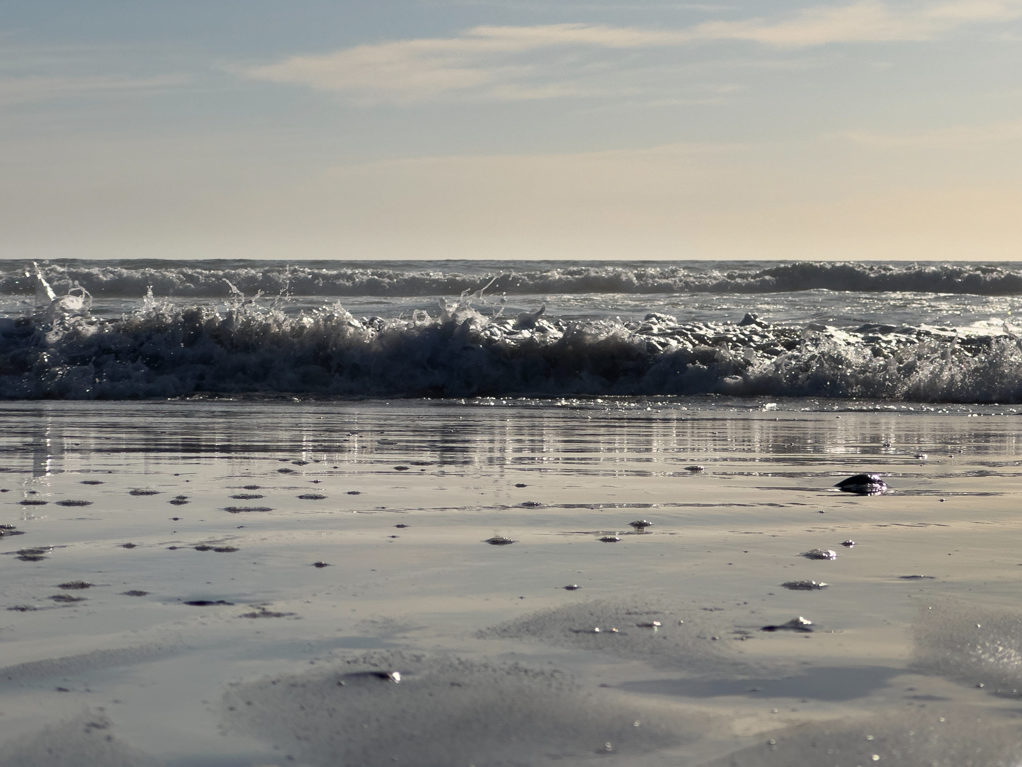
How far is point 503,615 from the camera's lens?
11.0ft

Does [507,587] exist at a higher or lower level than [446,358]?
lower

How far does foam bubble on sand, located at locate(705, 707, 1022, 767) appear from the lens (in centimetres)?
227

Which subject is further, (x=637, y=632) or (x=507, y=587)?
(x=507, y=587)

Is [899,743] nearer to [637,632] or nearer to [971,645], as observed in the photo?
[971,645]

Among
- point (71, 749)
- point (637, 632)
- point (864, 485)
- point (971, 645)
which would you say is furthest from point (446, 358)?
point (71, 749)

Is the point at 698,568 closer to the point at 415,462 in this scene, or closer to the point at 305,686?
the point at 305,686

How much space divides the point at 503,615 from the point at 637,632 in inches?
14.8

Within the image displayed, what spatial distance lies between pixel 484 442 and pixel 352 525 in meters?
3.58

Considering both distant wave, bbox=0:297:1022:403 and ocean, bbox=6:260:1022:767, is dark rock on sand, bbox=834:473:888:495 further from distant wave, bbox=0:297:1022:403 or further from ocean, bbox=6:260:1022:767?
distant wave, bbox=0:297:1022:403

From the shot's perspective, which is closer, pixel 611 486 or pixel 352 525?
pixel 352 525

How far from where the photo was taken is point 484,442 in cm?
843

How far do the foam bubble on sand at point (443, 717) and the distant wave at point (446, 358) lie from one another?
453 inches

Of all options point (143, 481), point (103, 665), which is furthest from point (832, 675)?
point (143, 481)

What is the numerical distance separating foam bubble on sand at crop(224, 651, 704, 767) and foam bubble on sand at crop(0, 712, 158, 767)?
0.73 ft
